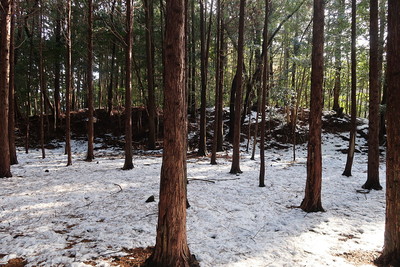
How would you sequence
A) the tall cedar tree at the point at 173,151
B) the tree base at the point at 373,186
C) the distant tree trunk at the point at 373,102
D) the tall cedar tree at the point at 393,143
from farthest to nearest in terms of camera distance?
the tree base at the point at 373,186
the distant tree trunk at the point at 373,102
the tall cedar tree at the point at 393,143
the tall cedar tree at the point at 173,151

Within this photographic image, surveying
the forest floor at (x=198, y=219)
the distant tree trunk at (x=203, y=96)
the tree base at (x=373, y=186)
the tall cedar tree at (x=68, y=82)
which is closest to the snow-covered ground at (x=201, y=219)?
the forest floor at (x=198, y=219)

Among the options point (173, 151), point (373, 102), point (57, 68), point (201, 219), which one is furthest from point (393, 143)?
point (57, 68)

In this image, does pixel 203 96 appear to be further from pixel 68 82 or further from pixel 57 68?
pixel 57 68

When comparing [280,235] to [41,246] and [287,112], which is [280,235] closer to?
[41,246]

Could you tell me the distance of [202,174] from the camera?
1051 centimetres

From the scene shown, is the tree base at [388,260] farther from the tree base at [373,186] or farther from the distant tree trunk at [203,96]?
the distant tree trunk at [203,96]

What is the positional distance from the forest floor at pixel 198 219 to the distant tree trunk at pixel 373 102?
64 cm

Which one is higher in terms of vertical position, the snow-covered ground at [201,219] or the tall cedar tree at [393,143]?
the tall cedar tree at [393,143]

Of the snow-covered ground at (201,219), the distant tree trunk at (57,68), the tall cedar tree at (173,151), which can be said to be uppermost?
the distant tree trunk at (57,68)

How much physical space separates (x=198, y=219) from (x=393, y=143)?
409 cm

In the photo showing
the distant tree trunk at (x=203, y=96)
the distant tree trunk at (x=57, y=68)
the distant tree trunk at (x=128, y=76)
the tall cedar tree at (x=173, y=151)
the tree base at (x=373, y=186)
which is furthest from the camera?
the distant tree trunk at (x=57, y=68)

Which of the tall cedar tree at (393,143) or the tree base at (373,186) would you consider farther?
the tree base at (373,186)

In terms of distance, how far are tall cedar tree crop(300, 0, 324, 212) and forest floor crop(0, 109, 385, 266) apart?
0.51 metres

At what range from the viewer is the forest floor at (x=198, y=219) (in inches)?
161
